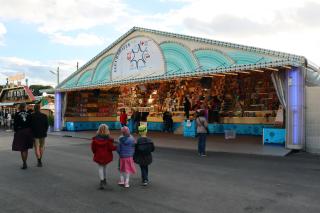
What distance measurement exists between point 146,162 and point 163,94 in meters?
17.8

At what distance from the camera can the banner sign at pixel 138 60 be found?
19.4m

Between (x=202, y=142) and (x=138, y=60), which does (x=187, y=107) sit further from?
(x=202, y=142)

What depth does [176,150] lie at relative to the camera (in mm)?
14938

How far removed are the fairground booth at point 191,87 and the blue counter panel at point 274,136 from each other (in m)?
0.04

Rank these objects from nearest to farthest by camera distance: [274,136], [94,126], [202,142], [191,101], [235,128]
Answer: [202,142]
[274,136]
[235,128]
[191,101]
[94,126]

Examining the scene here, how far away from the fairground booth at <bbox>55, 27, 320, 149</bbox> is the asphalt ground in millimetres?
3576

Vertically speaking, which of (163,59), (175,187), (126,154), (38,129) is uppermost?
(163,59)

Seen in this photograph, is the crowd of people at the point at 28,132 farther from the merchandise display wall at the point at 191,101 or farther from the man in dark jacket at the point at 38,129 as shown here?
the merchandise display wall at the point at 191,101

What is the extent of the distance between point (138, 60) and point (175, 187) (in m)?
13.6

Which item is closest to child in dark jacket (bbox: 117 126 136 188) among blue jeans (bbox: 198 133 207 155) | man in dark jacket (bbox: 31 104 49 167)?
man in dark jacket (bbox: 31 104 49 167)

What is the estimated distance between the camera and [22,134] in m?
10.5

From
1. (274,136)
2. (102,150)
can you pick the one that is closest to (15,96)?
(274,136)

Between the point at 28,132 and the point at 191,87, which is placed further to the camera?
the point at 191,87

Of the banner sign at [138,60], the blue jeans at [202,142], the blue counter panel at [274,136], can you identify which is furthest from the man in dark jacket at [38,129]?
the blue counter panel at [274,136]
